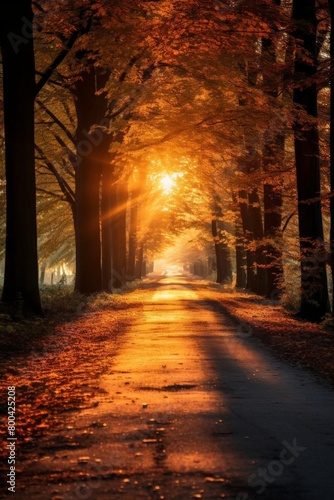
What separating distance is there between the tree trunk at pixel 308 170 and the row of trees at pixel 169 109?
0.04 m

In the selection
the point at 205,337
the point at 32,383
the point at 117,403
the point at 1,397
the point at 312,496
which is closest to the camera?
the point at 312,496

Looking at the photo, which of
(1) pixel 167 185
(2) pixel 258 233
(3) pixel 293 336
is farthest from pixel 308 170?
(1) pixel 167 185

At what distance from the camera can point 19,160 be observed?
15.9 meters

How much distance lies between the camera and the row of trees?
A: 15828 millimetres

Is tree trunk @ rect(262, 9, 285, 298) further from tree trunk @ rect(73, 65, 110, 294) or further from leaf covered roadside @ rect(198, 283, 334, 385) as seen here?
tree trunk @ rect(73, 65, 110, 294)

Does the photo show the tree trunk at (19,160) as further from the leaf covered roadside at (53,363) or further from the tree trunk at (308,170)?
the tree trunk at (308,170)

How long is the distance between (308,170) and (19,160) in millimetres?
7843

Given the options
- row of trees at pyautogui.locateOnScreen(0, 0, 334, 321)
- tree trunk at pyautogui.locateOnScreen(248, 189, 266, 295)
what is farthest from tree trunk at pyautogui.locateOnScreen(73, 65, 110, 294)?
tree trunk at pyautogui.locateOnScreen(248, 189, 266, 295)

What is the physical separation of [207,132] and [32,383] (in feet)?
46.8

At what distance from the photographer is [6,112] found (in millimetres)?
16062

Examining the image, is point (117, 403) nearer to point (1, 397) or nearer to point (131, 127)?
point (1, 397)

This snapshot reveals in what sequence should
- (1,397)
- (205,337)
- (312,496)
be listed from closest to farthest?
(312,496) < (1,397) < (205,337)

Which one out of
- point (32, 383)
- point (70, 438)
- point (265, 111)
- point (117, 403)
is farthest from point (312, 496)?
point (265, 111)

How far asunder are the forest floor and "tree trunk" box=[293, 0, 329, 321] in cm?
362
